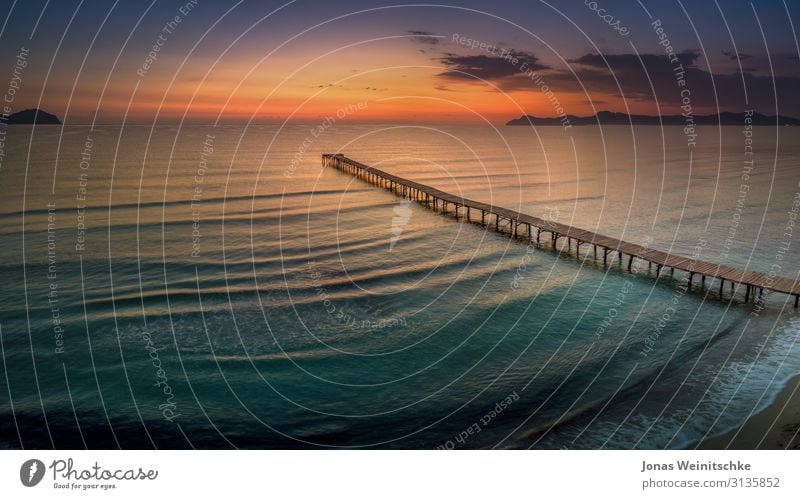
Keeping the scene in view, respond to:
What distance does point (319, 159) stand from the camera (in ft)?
320

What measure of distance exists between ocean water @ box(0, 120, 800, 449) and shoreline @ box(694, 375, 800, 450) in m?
0.43

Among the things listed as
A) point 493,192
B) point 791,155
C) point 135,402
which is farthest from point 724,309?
point 791,155

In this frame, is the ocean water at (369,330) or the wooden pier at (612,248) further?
the wooden pier at (612,248)

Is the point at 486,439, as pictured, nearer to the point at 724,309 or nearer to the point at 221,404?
the point at 221,404

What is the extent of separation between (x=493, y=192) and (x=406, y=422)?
47.1 meters

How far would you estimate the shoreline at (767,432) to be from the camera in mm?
14750
